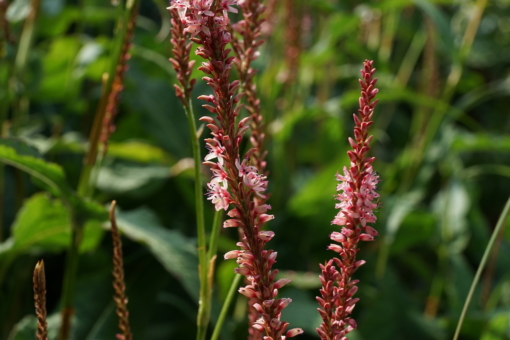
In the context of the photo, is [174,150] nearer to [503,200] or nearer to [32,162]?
[32,162]

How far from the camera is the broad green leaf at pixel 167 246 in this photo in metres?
0.96

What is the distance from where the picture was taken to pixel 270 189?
1.81m

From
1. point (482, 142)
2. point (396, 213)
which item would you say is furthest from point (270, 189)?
point (482, 142)

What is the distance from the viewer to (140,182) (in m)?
1.49

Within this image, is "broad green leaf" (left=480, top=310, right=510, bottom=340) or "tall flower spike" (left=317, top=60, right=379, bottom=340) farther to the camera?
"broad green leaf" (left=480, top=310, right=510, bottom=340)

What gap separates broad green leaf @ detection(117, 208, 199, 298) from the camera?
963mm

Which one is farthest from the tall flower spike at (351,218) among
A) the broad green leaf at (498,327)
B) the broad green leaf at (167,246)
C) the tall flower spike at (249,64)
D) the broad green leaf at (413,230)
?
the broad green leaf at (413,230)

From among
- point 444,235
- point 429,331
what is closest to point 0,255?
point 429,331

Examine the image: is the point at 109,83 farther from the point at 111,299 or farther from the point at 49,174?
the point at 111,299

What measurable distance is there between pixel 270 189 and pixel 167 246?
2.59 ft

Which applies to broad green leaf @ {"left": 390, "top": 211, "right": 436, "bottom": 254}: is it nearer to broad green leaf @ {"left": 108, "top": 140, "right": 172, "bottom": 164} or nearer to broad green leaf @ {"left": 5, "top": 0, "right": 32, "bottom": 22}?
broad green leaf @ {"left": 108, "top": 140, "right": 172, "bottom": 164}

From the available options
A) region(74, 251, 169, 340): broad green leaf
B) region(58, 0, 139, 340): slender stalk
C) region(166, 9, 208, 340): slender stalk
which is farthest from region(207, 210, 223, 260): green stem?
region(74, 251, 169, 340): broad green leaf

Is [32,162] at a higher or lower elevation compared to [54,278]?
higher

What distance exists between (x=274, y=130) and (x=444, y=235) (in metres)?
0.61
